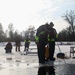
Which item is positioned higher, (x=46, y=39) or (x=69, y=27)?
(x=69, y=27)

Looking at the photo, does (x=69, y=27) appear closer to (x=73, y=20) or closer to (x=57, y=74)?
(x=73, y=20)

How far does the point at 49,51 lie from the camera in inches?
653

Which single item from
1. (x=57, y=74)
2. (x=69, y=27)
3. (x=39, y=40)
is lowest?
(x=57, y=74)

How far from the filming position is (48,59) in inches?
647

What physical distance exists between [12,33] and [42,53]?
418ft

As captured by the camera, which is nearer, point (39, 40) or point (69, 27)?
point (39, 40)

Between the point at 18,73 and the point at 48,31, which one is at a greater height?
the point at 48,31

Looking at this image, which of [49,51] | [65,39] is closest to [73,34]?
[65,39]

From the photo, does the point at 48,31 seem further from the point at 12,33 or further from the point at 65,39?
the point at 12,33

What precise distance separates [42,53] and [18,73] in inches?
174

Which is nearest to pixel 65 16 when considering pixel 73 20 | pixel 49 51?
pixel 73 20

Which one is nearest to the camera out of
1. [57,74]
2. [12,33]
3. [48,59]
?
[57,74]

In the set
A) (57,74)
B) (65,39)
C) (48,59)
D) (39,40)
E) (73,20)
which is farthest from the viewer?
(73,20)

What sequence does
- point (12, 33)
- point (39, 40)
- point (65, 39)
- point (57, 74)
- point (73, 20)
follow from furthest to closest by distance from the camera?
point (12, 33) < point (73, 20) < point (65, 39) < point (39, 40) < point (57, 74)
